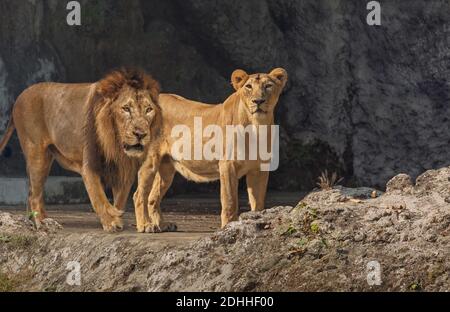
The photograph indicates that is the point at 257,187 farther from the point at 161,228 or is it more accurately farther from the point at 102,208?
the point at 102,208

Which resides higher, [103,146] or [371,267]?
[103,146]

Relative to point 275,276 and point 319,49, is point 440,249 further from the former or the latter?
point 319,49

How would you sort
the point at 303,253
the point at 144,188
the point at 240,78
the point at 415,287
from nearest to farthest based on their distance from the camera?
the point at 415,287 < the point at 303,253 < the point at 240,78 < the point at 144,188

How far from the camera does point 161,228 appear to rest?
35.8 feet

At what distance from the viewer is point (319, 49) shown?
16.3 m

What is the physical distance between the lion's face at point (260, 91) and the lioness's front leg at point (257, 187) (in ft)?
1.54

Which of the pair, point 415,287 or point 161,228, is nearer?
point 415,287

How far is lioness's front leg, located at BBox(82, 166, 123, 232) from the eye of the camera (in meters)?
10.7

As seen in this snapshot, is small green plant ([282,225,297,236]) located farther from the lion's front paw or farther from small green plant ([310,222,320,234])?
the lion's front paw

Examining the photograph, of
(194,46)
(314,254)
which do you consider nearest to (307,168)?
(194,46)

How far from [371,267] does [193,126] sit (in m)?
2.92

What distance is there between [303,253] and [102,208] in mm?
2120

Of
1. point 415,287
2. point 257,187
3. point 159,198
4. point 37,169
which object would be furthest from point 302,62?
point 415,287

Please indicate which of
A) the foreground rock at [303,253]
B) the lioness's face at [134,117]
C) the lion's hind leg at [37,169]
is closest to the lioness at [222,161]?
the lioness's face at [134,117]
